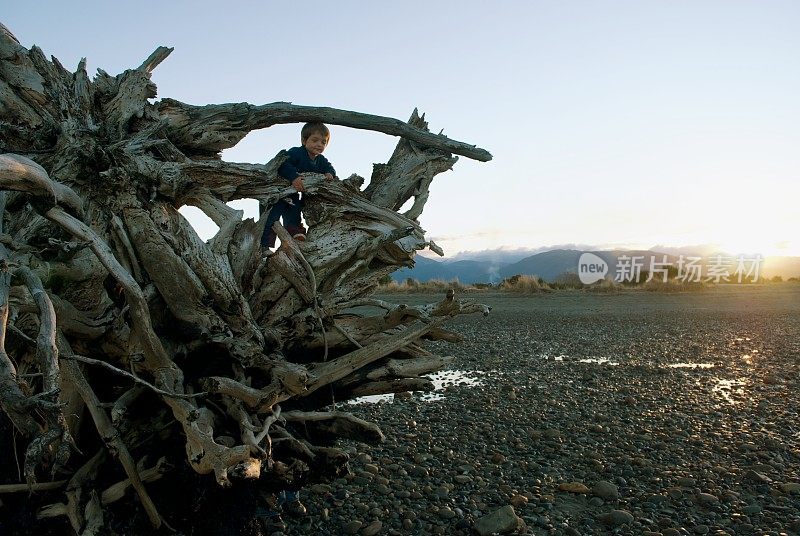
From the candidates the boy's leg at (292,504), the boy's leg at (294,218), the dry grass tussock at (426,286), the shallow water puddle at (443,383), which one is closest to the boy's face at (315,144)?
the boy's leg at (294,218)

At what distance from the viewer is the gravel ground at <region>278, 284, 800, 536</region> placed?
5.39 meters

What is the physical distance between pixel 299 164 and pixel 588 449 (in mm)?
4236

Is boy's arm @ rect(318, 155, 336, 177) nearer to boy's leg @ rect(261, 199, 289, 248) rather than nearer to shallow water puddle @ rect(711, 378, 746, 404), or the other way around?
boy's leg @ rect(261, 199, 289, 248)

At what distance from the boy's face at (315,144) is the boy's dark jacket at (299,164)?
2.1 inches

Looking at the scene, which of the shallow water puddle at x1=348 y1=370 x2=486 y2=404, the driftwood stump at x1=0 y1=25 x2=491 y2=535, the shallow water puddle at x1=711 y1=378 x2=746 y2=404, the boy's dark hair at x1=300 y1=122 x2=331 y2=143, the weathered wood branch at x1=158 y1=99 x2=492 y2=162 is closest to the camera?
the driftwood stump at x1=0 y1=25 x2=491 y2=535

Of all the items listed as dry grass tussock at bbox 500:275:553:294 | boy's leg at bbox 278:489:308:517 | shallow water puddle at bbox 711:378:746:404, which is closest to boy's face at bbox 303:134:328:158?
boy's leg at bbox 278:489:308:517

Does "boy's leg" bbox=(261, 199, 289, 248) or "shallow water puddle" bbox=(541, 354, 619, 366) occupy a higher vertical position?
"boy's leg" bbox=(261, 199, 289, 248)

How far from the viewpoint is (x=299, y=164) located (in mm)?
6066

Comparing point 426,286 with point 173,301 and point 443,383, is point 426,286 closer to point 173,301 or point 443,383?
point 443,383

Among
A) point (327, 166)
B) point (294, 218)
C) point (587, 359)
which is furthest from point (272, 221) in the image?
point (587, 359)

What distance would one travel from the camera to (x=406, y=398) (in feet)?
31.2

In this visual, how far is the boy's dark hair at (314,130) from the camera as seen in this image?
621cm

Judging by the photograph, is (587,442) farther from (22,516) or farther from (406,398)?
(22,516)

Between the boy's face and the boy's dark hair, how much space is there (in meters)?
0.03
